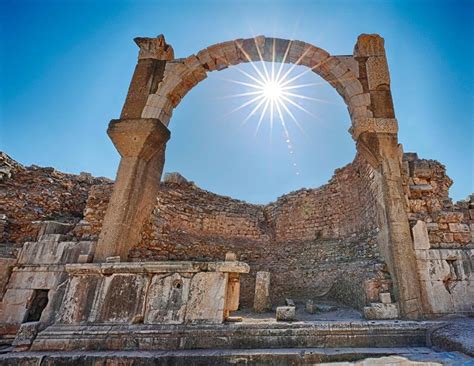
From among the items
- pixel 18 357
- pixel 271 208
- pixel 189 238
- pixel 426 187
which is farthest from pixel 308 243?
pixel 18 357

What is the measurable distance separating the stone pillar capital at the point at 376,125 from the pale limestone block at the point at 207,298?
3.39m

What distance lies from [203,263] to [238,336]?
36.0 inches

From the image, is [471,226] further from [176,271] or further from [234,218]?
[234,218]

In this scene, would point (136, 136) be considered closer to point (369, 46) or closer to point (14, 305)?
point (14, 305)

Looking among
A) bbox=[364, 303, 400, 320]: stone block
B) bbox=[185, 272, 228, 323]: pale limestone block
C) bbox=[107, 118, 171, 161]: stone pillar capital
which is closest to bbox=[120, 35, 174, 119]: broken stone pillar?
bbox=[107, 118, 171, 161]: stone pillar capital

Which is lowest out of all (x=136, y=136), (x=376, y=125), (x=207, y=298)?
(x=207, y=298)

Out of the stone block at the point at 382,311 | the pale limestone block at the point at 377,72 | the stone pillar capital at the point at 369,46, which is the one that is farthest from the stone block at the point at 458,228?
the stone pillar capital at the point at 369,46

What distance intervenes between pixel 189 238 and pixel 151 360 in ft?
18.1

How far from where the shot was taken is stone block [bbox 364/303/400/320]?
11.2 ft

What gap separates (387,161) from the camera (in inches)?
167

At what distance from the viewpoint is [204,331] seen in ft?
9.24

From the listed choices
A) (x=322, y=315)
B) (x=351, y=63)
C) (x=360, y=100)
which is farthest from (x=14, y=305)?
(x=351, y=63)

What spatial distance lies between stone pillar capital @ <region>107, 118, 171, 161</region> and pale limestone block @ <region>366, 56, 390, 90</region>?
13.3 ft

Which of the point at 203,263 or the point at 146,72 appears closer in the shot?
the point at 203,263
